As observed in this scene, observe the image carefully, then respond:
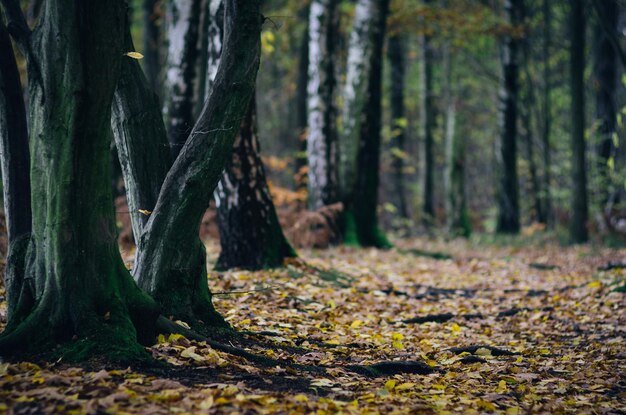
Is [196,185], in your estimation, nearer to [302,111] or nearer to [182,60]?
[182,60]

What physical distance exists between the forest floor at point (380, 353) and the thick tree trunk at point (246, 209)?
0.46 meters

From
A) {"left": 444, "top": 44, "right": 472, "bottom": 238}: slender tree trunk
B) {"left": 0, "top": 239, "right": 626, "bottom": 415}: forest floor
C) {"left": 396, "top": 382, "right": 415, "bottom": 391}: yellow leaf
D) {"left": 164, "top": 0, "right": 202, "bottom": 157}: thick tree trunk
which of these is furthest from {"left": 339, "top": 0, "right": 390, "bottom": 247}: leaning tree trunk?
{"left": 396, "top": 382, "right": 415, "bottom": 391}: yellow leaf

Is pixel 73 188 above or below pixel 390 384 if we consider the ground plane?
above

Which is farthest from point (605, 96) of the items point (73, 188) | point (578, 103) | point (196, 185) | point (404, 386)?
point (73, 188)

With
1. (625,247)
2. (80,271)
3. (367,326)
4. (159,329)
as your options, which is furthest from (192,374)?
(625,247)

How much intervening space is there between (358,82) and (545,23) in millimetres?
10279

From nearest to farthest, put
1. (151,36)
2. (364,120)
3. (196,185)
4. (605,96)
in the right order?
1. (196,185)
2. (364,120)
3. (605,96)
4. (151,36)

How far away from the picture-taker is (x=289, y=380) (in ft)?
14.7

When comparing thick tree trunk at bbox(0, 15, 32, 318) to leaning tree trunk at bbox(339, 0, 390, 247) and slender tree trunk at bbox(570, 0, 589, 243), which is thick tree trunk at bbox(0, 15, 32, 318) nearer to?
leaning tree trunk at bbox(339, 0, 390, 247)

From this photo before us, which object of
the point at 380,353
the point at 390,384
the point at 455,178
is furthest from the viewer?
the point at 455,178

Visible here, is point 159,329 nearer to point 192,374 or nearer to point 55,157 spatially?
point 192,374

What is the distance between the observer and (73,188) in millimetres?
4184

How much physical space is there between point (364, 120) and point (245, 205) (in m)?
5.48

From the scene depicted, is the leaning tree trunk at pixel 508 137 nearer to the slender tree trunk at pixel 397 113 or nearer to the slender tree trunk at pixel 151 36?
the slender tree trunk at pixel 397 113
